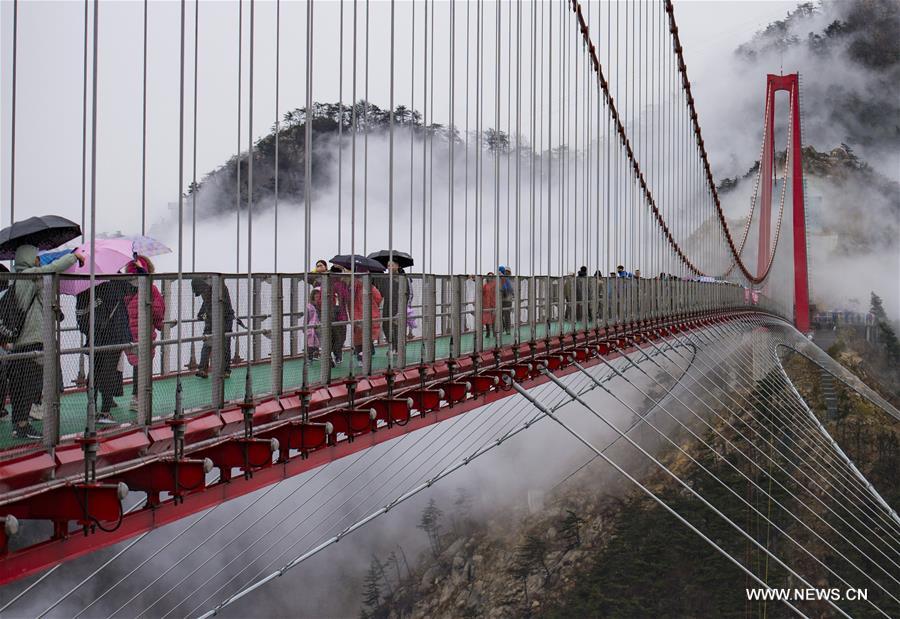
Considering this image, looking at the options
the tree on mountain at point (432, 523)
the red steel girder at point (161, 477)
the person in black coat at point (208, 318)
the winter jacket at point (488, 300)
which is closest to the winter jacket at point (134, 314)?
the person in black coat at point (208, 318)

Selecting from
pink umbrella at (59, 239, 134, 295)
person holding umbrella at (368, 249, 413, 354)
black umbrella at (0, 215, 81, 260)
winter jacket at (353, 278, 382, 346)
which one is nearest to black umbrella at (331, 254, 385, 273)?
person holding umbrella at (368, 249, 413, 354)

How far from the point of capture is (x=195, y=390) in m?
7.05

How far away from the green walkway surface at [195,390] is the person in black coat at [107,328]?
0.14 m

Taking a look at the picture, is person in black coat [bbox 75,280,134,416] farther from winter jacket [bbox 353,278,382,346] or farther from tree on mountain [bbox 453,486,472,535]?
tree on mountain [bbox 453,486,472,535]

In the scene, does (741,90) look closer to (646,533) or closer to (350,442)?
(646,533)

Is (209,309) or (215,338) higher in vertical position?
(209,309)

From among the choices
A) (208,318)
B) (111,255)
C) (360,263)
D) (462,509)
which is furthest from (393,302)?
(462,509)

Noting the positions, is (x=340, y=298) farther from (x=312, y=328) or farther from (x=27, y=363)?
(x=27, y=363)

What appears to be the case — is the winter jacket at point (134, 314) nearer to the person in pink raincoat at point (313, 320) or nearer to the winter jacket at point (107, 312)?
the winter jacket at point (107, 312)

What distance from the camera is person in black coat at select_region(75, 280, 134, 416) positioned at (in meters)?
5.90

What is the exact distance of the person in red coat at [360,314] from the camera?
9.59 m

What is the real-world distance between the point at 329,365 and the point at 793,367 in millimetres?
60933

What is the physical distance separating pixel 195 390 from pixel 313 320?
2136 mm

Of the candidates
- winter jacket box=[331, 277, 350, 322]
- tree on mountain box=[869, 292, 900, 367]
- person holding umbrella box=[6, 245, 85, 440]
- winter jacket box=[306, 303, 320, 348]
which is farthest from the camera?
tree on mountain box=[869, 292, 900, 367]
